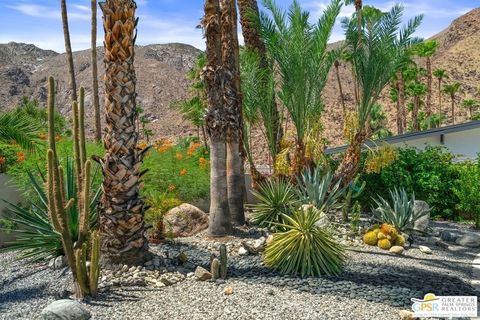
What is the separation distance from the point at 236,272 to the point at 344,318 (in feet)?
8.36

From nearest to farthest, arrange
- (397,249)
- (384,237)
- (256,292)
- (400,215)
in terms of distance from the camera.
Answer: (256,292)
(397,249)
(384,237)
(400,215)

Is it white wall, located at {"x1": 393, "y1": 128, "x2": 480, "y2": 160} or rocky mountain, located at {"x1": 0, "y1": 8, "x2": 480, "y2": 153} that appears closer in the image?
white wall, located at {"x1": 393, "y1": 128, "x2": 480, "y2": 160}

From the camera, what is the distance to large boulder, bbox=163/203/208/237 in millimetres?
12172

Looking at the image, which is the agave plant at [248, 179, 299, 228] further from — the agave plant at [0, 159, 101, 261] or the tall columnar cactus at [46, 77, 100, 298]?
the tall columnar cactus at [46, 77, 100, 298]

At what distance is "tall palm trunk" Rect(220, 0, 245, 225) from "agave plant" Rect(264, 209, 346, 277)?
141 inches

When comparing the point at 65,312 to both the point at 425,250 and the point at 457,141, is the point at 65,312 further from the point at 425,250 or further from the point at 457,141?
the point at 457,141

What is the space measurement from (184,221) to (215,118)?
2.29 m

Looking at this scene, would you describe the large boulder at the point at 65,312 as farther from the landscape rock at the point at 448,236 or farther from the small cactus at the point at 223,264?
the landscape rock at the point at 448,236

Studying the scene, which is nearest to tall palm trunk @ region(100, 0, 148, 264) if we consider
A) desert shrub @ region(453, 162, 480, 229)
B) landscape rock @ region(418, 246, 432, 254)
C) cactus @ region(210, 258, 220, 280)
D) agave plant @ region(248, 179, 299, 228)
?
cactus @ region(210, 258, 220, 280)

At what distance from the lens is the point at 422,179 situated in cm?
1714

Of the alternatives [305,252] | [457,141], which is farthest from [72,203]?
[457,141]

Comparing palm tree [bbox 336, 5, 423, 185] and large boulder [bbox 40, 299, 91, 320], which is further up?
palm tree [bbox 336, 5, 423, 185]

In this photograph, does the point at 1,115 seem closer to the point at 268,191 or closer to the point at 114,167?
the point at 114,167

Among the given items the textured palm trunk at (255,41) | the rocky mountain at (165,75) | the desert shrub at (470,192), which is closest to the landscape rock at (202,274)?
the textured palm trunk at (255,41)
